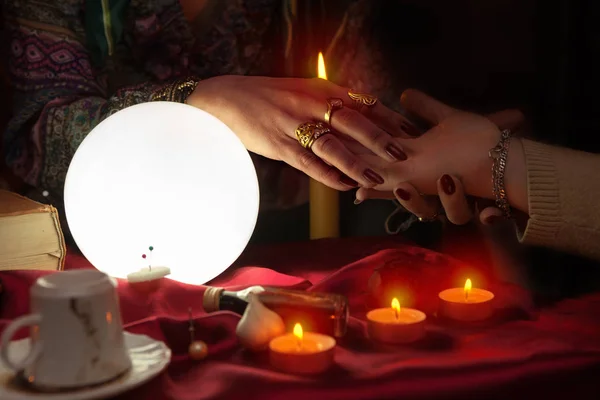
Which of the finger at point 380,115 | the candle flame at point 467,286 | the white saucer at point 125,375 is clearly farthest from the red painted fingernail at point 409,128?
the white saucer at point 125,375

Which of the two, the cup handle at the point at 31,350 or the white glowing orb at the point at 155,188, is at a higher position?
the white glowing orb at the point at 155,188

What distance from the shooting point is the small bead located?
0.65 meters

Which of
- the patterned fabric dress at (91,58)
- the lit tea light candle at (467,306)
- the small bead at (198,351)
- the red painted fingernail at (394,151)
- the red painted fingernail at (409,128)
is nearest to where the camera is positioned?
the small bead at (198,351)

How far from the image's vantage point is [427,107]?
998 mm

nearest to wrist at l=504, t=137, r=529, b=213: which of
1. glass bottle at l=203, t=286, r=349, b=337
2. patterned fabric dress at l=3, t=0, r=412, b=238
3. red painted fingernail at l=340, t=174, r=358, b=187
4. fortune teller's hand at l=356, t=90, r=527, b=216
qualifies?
fortune teller's hand at l=356, t=90, r=527, b=216

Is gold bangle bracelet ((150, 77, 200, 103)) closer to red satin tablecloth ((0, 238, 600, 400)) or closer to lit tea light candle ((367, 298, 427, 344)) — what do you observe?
red satin tablecloth ((0, 238, 600, 400))

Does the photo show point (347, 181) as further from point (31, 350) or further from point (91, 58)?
point (91, 58)

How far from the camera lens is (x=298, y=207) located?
1.48 m

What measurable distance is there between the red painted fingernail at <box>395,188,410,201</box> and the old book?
20.0 inches

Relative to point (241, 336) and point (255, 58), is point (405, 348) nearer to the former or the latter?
point (241, 336)

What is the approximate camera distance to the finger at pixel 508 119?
99 centimetres

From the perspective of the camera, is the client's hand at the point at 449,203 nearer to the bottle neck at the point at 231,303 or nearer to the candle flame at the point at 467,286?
the candle flame at the point at 467,286

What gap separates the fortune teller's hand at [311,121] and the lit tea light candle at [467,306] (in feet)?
0.63

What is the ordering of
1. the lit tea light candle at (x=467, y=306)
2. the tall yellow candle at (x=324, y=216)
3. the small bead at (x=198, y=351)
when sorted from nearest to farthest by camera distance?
the small bead at (x=198, y=351)
the lit tea light candle at (x=467, y=306)
the tall yellow candle at (x=324, y=216)
